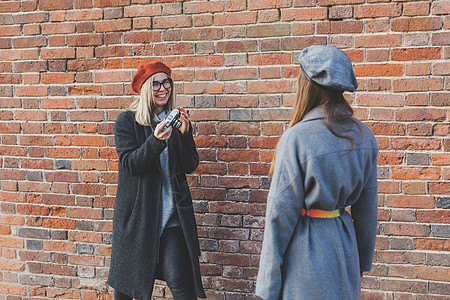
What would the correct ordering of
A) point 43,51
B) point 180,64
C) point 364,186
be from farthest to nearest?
→ point 43,51, point 180,64, point 364,186

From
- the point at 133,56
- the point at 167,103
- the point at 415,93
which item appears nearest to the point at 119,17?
the point at 133,56

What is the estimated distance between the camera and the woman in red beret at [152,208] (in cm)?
259

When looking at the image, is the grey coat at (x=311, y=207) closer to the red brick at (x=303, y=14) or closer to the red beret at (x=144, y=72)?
the red beret at (x=144, y=72)

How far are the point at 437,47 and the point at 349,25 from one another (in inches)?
23.2

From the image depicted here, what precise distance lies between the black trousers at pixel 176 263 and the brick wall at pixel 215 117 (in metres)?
0.59

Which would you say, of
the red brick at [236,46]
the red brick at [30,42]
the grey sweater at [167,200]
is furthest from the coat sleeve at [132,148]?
the red brick at [30,42]

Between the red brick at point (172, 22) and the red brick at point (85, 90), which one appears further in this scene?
the red brick at point (85, 90)

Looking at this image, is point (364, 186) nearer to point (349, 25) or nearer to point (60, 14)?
point (349, 25)

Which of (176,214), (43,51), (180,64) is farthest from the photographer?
(43,51)

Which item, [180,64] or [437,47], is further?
[180,64]

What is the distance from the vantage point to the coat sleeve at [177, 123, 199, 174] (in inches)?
103

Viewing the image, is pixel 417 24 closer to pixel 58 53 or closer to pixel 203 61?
pixel 203 61

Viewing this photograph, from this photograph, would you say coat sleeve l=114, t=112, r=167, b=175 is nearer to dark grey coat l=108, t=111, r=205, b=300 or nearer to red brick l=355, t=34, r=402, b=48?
dark grey coat l=108, t=111, r=205, b=300

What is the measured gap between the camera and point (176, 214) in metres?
2.66
